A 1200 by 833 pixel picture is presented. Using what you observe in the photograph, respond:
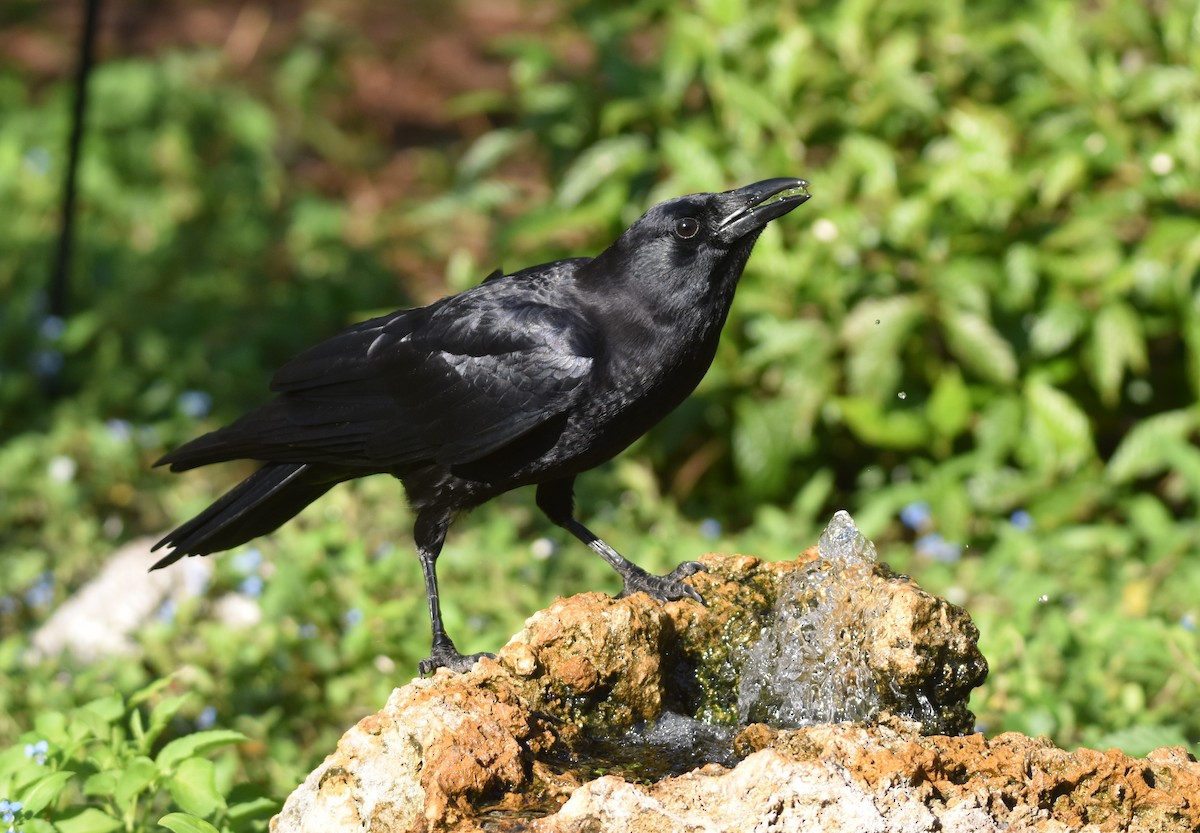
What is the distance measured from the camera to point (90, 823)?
9.33 feet

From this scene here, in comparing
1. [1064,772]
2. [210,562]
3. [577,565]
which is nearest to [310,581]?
[210,562]

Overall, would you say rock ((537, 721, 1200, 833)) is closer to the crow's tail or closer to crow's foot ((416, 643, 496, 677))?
crow's foot ((416, 643, 496, 677))

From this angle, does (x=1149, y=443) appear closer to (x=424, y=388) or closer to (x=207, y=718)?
(x=424, y=388)

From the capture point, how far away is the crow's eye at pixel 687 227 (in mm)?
3422

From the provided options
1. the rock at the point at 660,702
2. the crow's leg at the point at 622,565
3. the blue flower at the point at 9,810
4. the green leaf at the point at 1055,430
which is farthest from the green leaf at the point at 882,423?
the blue flower at the point at 9,810

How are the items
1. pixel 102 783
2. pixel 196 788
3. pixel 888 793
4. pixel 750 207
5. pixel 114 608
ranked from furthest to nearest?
1. pixel 114 608
2. pixel 750 207
3. pixel 102 783
4. pixel 196 788
5. pixel 888 793

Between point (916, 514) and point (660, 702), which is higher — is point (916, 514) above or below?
below

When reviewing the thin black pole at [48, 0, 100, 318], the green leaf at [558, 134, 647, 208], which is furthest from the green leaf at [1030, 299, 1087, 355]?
the thin black pole at [48, 0, 100, 318]

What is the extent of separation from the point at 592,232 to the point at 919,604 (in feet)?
11.3

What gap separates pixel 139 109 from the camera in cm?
884

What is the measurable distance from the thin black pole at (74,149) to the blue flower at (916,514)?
4.11m

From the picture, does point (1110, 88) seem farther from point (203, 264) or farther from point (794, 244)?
point (203, 264)

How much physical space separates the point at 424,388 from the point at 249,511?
1.88 feet

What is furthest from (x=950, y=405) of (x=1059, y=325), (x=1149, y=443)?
(x=1149, y=443)
